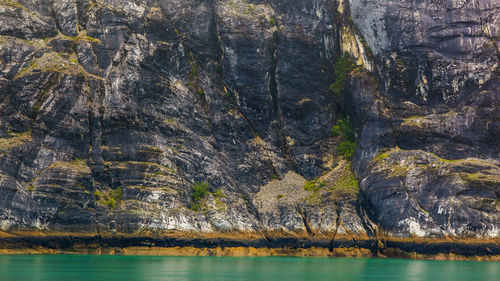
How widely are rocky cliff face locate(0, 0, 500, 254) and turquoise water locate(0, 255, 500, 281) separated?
852cm

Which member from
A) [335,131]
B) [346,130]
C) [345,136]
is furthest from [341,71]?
[345,136]

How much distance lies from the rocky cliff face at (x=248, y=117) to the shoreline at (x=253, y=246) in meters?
1.17

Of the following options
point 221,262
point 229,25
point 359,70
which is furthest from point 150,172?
point 359,70

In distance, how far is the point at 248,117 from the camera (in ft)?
295

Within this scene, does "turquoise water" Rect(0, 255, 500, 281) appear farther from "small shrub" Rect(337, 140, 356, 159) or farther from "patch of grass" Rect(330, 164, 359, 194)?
"small shrub" Rect(337, 140, 356, 159)

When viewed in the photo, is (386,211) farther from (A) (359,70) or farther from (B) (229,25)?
(B) (229,25)

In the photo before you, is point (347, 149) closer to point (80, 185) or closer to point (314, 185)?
point (314, 185)

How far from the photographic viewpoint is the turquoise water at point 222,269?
Result: 47.6 meters

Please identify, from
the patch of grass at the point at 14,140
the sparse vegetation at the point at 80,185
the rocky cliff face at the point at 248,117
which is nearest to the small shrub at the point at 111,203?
the rocky cliff face at the point at 248,117

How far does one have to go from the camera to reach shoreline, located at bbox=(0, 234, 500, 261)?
68.5m

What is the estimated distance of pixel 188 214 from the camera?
7562 cm

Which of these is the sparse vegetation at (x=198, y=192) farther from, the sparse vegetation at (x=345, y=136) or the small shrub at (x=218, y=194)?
the sparse vegetation at (x=345, y=136)

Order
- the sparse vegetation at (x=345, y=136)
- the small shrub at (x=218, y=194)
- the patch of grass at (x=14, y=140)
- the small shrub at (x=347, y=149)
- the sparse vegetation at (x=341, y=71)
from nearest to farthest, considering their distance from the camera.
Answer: the patch of grass at (x=14, y=140)
the small shrub at (x=218, y=194)
the small shrub at (x=347, y=149)
the sparse vegetation at (x=345, y=136)
the sparse vegetation at (x=341, y=71)

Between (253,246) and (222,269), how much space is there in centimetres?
2150
